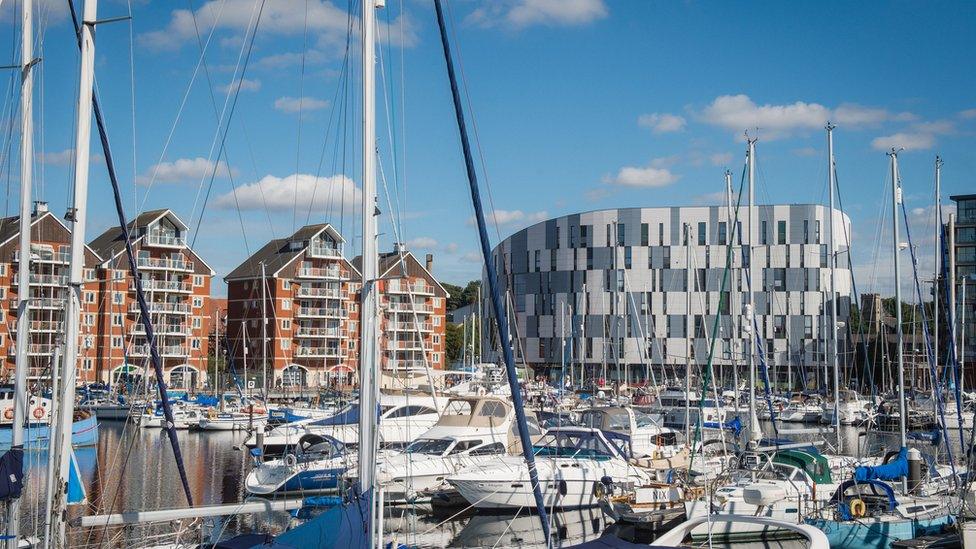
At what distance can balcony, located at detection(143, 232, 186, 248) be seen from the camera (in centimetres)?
8831

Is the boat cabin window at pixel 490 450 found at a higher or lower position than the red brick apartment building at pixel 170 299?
lower

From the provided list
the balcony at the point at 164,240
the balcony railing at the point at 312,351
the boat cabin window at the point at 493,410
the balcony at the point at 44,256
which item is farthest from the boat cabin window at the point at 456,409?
the balcony railing at the point at 312,351

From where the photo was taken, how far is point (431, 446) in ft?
112

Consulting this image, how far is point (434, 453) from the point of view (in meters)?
33.6

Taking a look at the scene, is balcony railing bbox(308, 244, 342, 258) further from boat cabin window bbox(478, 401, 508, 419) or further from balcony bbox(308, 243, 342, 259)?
boat cabin window bbox(478, 401, 508, 419)

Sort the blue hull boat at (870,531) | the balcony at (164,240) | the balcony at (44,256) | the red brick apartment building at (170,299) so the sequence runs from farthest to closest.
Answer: the balcony at (164,240), the red brick apartment building at (170,299), the balcony at (44,256), the blue hull boat at (870,531)

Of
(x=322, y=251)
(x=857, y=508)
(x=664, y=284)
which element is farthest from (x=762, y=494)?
(x=322, y=251)

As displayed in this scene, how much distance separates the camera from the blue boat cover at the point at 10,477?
15.1 metres

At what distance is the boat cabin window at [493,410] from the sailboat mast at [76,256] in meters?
22.0

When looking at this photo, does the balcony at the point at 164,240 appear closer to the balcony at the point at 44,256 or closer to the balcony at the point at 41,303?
the balcony at the point at 44,256

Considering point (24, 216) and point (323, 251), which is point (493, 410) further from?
point (323, 251)

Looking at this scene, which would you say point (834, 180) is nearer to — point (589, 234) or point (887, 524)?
point (887, 524)

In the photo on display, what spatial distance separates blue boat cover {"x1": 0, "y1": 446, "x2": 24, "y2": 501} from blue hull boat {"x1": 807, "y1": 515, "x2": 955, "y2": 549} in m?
17.1

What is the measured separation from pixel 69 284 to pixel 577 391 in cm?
6411
